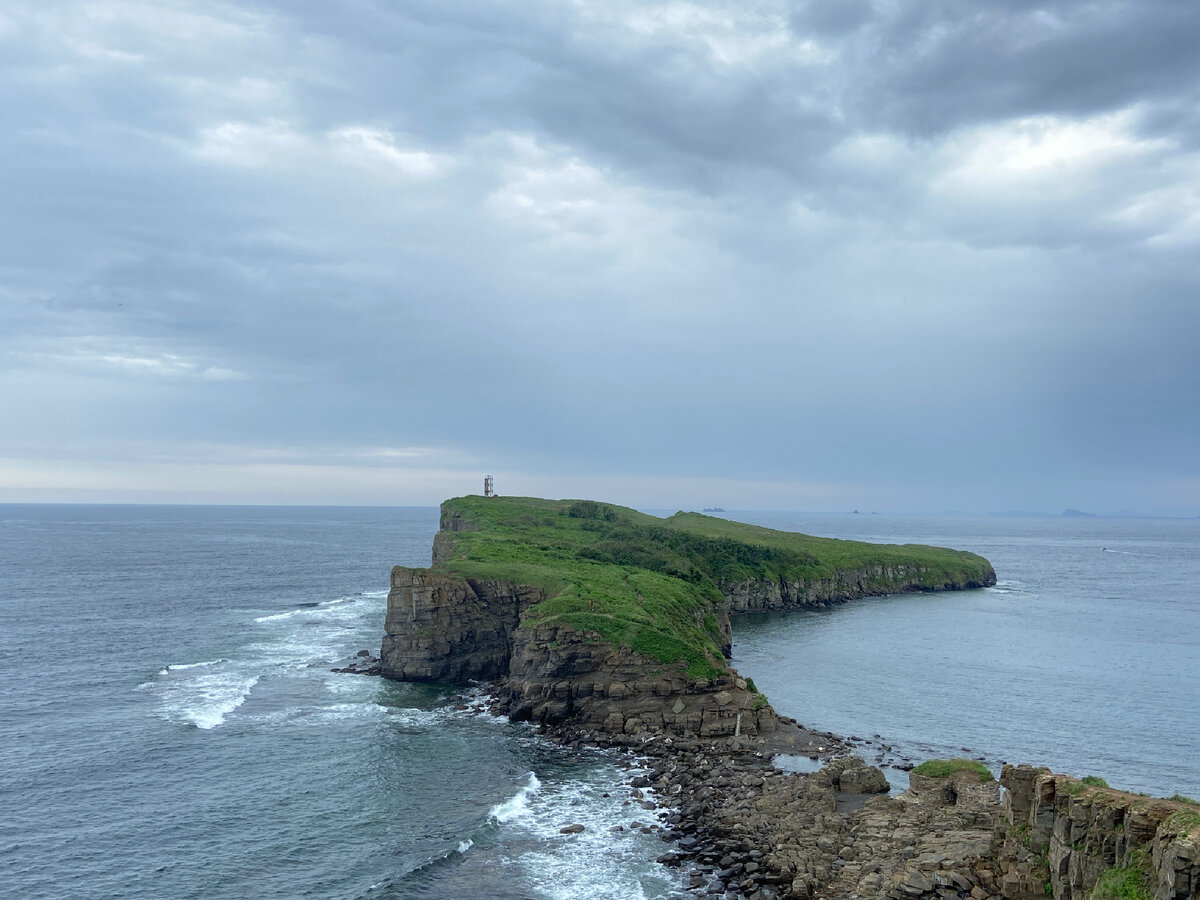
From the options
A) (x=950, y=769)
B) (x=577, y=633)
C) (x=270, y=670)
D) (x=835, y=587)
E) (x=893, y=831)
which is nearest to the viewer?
(x=893, y=831)

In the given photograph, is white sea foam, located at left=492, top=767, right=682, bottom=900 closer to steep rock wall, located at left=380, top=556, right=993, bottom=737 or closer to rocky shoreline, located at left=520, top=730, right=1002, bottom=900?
rocky shoreline, located at left=520, top=730, right=1002, bottom=900

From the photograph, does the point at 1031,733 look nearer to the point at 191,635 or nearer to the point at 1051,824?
the point at 1051,824

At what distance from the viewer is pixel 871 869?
43.8 metres

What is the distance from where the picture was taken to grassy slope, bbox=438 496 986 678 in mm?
83000

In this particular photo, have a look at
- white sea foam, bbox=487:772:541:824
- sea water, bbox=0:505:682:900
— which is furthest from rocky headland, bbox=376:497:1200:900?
white sea foam, bbox=487:772:541:824

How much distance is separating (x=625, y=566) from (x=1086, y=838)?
92.5 meters

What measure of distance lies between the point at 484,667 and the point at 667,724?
3048 cm

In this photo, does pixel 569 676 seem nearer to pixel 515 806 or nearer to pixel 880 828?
pixel 515 806

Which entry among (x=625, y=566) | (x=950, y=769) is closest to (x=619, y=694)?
(x=950, y=769)

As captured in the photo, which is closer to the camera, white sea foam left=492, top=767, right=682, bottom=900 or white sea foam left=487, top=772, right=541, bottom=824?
white sea foam left=492, top=767, right=682, bottom=900

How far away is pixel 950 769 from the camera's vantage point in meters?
54.0

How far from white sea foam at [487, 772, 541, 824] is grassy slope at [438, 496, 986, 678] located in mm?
21331

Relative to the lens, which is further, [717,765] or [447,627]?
[447,627]

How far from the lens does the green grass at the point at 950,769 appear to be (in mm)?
53562
